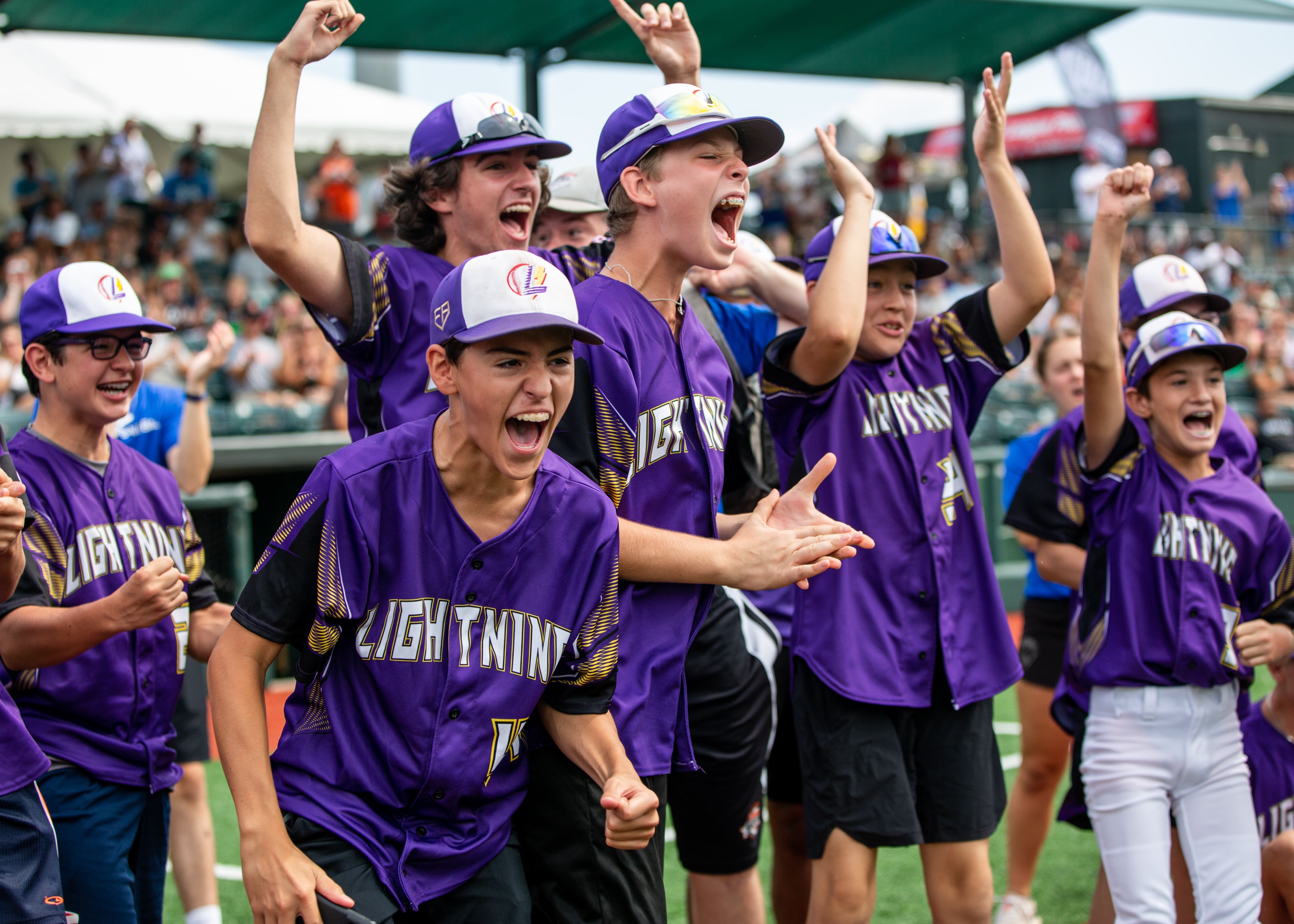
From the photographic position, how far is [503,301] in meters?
2.39

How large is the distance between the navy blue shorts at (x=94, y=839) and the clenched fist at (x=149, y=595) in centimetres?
54

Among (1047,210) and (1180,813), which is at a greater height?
(1047,210)

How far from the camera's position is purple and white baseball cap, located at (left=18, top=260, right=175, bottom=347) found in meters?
3.32

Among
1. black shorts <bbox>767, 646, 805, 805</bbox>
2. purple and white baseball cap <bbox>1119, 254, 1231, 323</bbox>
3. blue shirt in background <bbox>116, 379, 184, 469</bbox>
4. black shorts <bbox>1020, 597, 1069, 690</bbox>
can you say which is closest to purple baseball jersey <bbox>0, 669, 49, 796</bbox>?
black shorts <bbox>767, 646, 805, 805</bbox>

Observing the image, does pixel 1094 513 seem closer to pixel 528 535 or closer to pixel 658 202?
pixel 658 202

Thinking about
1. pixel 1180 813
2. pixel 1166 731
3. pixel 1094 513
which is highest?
pixel 1094 513

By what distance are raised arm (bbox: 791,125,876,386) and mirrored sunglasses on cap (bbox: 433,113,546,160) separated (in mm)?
815

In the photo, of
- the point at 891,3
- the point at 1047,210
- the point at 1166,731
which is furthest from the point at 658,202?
the point at 1047,210

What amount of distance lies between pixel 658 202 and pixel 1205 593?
77.6 inches

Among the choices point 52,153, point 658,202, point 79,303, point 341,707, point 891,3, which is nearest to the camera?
point 341,707

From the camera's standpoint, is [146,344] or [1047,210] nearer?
[146,344]

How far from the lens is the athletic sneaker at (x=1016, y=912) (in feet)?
14.3

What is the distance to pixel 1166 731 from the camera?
3.52 metres

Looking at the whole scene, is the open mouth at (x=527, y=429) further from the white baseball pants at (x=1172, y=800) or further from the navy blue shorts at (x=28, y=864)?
the white baseball pants at (x=1172, y=800)
